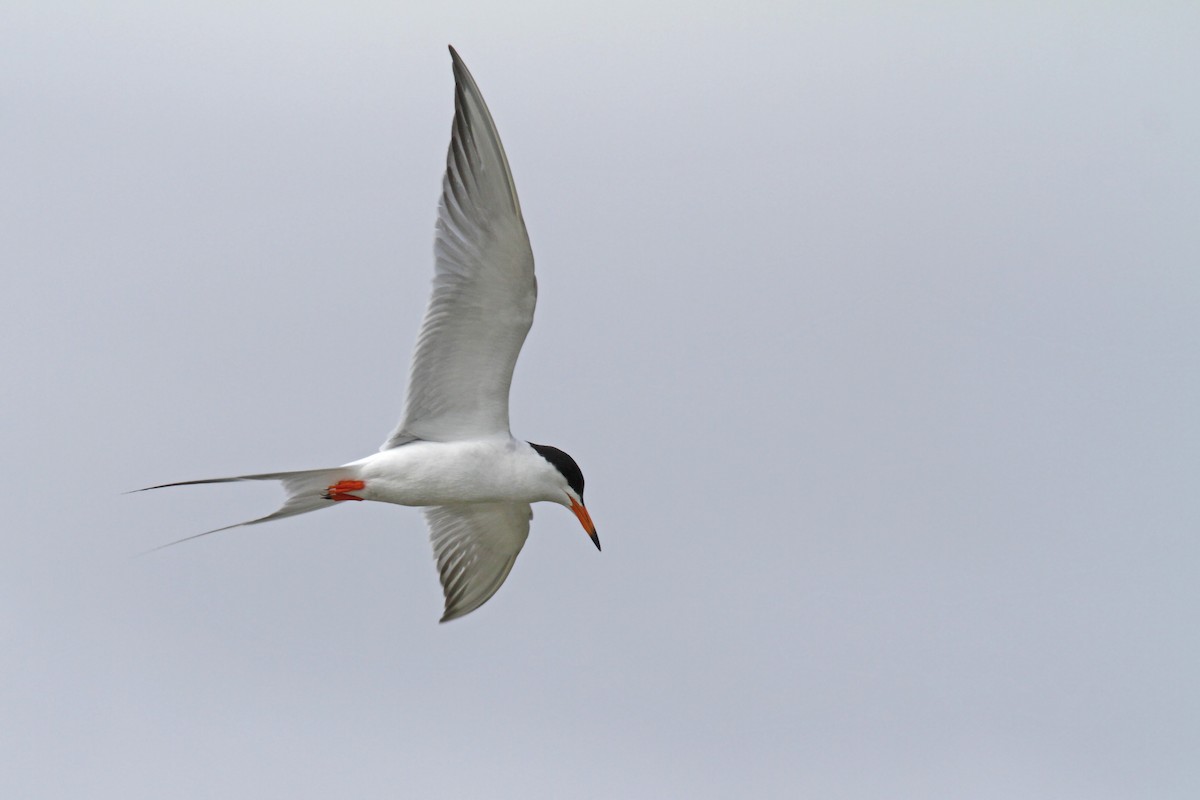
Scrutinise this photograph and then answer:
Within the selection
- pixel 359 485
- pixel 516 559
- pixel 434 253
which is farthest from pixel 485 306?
pixel 516 559

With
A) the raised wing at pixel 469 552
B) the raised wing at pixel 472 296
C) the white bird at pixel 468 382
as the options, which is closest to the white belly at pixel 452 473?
the white bird at pixel 468 382

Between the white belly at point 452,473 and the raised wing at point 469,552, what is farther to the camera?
the raised wing at point 469,552

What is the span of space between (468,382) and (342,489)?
994mm

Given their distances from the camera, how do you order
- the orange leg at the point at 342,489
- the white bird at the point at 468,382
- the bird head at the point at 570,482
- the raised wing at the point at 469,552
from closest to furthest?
the white bird at the point at 468,382 < the orange leg at the point at 342,489 < the bird head at the point at 570,482 < the raised wing at the point at 469,552

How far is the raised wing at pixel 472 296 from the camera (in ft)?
29.6

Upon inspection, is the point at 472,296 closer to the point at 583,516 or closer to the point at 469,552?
the point at 583,516

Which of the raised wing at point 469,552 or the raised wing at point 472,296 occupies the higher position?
the raised wing at point 472,296

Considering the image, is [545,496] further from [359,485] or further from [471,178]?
[471,178]

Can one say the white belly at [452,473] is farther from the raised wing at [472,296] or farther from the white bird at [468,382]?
the raised wing at [472,296]

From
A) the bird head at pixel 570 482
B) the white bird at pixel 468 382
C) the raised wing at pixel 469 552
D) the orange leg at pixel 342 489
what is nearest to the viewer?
the white bird at pixel 468 382

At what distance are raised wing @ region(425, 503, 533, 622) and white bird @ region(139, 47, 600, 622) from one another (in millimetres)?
642

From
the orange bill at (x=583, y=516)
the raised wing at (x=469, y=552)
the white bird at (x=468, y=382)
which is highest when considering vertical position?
the white bird at (x=468, y=382)

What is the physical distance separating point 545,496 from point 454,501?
1.89 feet

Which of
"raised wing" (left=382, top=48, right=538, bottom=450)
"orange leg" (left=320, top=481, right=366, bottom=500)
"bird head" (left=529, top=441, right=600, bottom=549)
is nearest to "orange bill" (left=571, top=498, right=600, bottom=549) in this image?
"bird head" (left=529, top=441, right=600, bottom=549)
